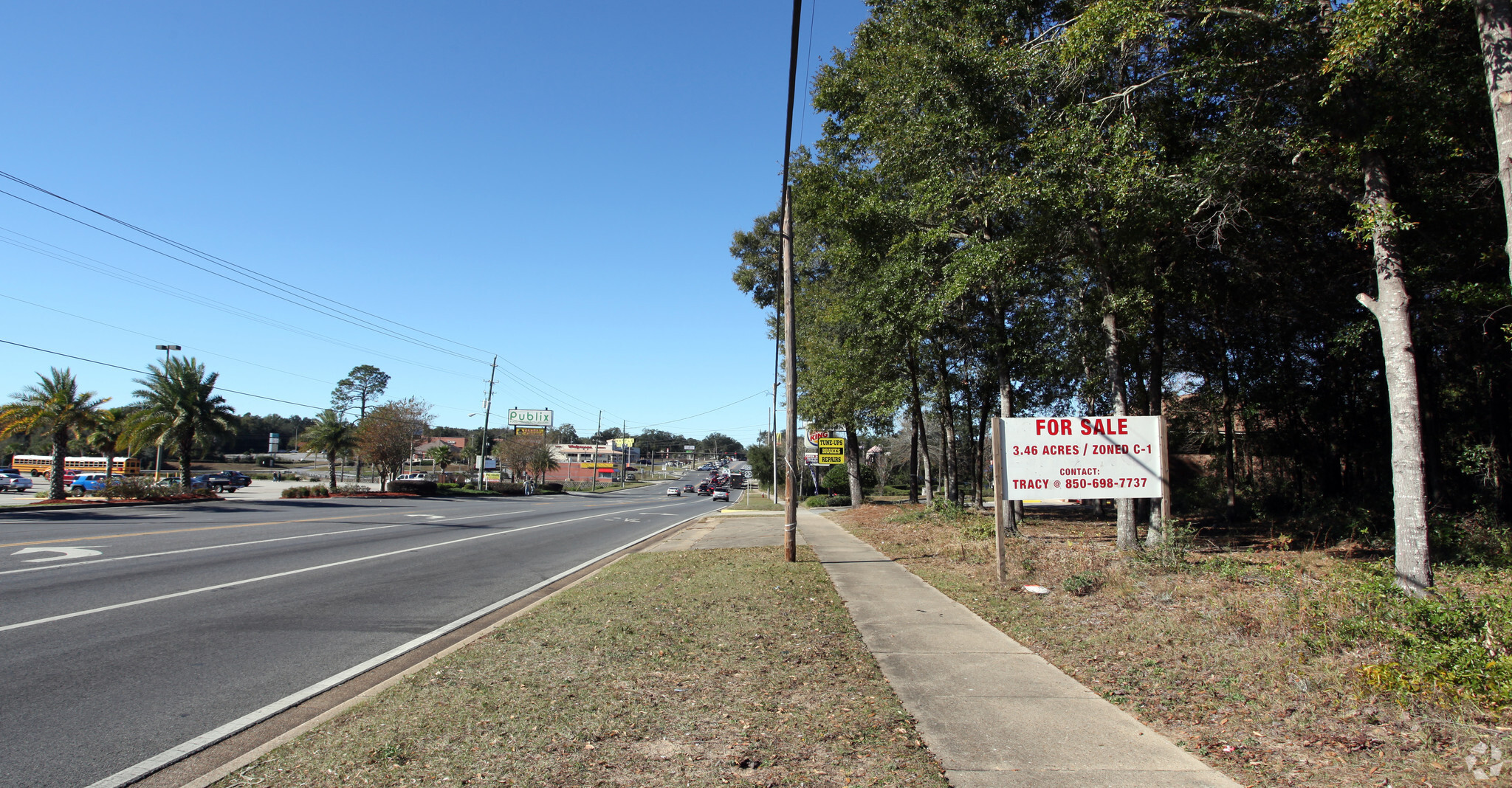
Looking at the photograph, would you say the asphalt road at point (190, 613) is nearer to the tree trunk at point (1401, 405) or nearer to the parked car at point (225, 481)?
the tree trunk at point (1401, 405)

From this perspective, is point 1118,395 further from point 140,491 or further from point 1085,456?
point 140,491

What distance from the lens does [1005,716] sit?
478 centimetres

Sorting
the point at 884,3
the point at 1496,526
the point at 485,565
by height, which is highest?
the point at 884,3

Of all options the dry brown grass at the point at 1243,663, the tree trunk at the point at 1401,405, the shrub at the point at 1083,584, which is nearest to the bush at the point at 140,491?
the dry brown grass at the point at 1243,663

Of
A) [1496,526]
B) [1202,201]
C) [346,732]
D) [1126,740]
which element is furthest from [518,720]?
[1496,526]

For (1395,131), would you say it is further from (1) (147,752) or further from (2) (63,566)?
(2) (63,566)

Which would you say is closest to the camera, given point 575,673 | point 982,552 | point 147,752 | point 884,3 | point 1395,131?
point 147,752

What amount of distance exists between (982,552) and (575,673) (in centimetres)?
929

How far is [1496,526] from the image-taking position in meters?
13.4

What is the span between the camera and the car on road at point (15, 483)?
1790 inches

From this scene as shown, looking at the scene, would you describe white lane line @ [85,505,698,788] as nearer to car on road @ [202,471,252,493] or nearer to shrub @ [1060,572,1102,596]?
shrub @ [1060,572,1102,596]

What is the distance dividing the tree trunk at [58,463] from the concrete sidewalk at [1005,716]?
35.5m

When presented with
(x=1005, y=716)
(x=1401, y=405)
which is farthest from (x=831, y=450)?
(x=1005, y=716)

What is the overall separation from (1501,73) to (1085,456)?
6.05 metres
